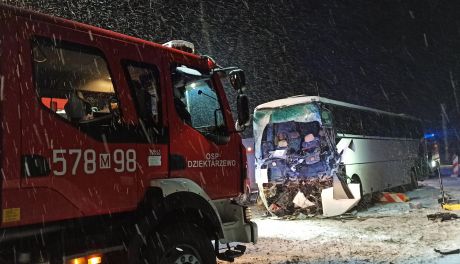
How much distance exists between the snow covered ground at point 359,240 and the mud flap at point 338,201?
1.27 feet

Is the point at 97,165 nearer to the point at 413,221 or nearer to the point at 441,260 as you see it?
the point at 441,260

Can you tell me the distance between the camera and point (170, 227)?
4566 mm

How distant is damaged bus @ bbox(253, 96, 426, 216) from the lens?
1222 cm

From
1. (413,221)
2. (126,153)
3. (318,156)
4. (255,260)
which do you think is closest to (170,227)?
(126,153)

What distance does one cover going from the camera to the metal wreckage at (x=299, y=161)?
12.0m

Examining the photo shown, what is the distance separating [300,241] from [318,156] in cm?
429

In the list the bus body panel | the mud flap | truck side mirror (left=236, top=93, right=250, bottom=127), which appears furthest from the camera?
the bus body panel

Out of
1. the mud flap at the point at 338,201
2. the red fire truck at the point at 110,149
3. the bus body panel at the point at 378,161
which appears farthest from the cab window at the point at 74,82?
the bus body panel at the point at 378,161

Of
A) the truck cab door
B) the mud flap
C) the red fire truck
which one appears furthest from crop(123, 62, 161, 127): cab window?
the mud flap

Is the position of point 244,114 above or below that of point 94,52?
below

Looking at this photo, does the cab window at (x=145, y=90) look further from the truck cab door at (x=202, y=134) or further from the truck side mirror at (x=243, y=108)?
the truck side mirror at (x=243, y=108)

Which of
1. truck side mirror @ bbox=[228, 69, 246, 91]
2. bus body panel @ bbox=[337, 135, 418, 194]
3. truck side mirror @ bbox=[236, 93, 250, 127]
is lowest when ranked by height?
→ bus body panel @ bbox=[337, 135, 418, 194]

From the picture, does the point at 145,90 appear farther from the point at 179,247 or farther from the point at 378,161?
the point at 378,161

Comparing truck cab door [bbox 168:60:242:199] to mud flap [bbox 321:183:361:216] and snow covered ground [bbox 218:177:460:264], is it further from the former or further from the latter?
mud flap [bbox 321:183:361:216]
